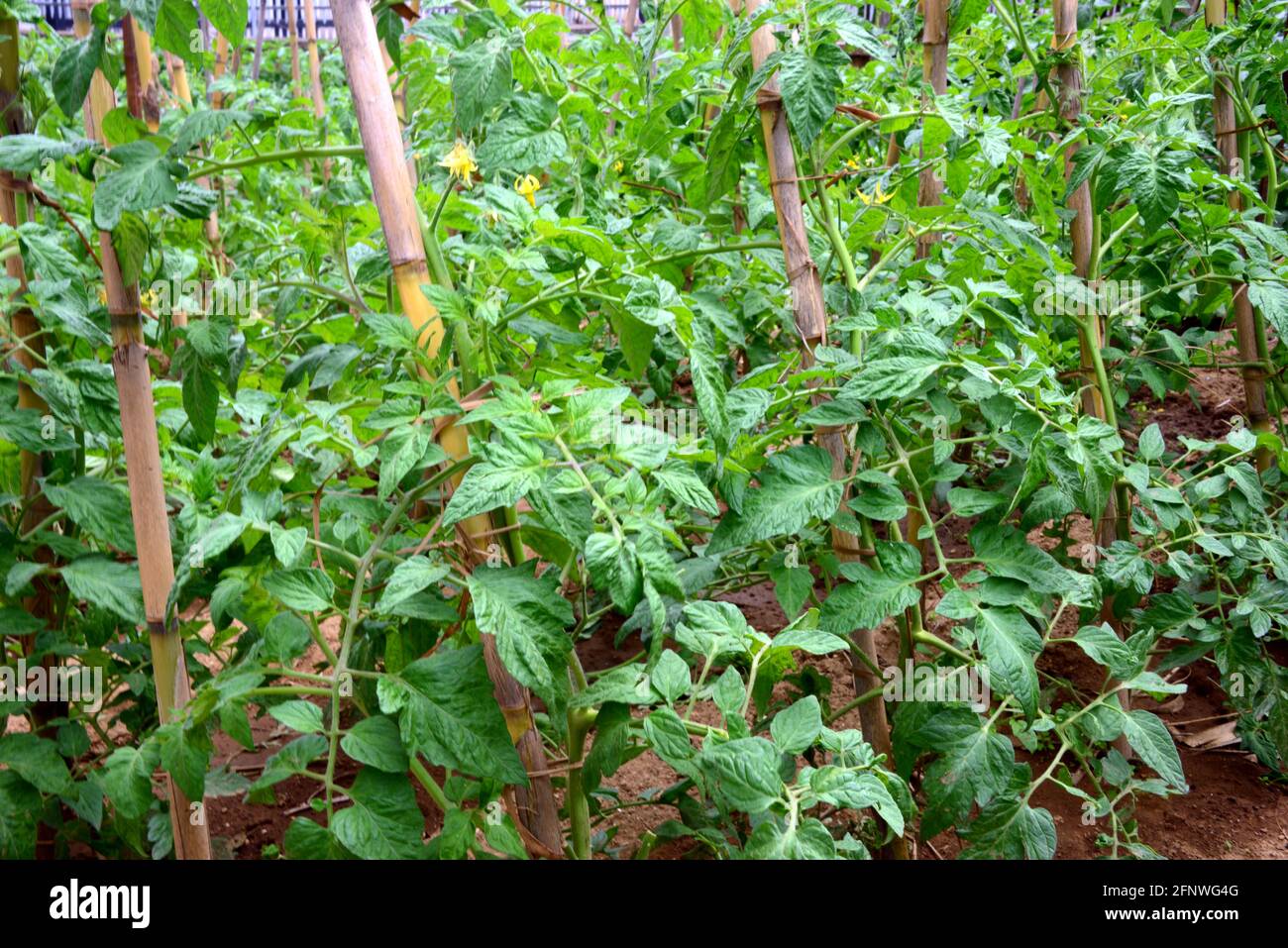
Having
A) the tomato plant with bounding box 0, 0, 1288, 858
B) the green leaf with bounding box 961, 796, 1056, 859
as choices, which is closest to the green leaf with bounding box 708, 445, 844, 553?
the tomato plant with bounding box 0, 0, 1288, 858

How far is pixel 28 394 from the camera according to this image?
1556 mm

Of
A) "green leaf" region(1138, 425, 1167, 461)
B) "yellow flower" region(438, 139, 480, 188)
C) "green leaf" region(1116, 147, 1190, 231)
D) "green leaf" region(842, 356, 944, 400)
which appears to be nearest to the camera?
"green leaf" region(842, 356, 944, 400)

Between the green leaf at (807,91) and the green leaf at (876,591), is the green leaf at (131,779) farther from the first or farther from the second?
the green leaf at (807,91)

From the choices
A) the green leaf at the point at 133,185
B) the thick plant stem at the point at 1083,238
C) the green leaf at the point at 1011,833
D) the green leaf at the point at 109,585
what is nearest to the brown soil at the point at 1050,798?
the thick plant stem at the point at 1083,238

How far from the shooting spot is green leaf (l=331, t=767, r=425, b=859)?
1.13 m

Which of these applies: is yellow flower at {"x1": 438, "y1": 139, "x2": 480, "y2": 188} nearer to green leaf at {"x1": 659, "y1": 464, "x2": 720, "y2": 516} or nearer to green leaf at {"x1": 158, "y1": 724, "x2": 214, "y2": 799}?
green leaf at {"x1": 659, "y1": 464, "x2": 720, "y2": 516}

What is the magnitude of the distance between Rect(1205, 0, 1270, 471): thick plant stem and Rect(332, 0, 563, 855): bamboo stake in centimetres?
179

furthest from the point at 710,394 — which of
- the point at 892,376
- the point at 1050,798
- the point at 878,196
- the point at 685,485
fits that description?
the point at 1050,798

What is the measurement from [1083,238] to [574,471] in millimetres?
1336

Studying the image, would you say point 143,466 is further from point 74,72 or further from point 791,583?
point 791,583

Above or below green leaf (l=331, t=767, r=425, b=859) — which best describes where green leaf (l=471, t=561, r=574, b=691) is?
above

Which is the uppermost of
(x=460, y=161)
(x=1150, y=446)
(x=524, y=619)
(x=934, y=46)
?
(x=934, y=46)

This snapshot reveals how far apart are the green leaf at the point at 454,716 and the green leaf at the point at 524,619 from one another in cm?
6
